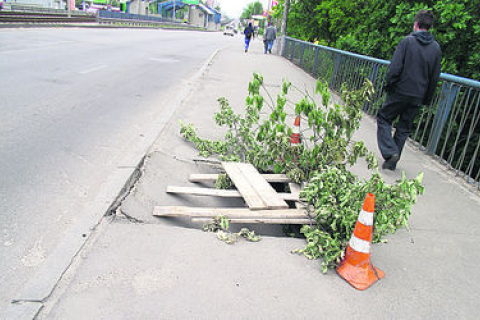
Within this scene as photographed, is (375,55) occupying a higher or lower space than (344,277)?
higher

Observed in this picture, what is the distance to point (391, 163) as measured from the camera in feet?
18.0

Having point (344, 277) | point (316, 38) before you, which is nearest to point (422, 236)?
point (344, 277)

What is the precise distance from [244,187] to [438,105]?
3814 millimetres

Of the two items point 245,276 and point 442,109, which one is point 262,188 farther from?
point 442,109

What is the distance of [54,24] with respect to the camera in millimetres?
28875

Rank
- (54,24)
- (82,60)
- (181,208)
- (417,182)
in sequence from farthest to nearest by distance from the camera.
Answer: (54,24) → (82,60) → (181,208) → (417,182)

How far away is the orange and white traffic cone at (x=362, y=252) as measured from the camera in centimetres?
293

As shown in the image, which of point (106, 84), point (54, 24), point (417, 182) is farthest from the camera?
point (54, 24)

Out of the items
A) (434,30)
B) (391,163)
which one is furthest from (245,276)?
(434,30)

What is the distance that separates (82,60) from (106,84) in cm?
423

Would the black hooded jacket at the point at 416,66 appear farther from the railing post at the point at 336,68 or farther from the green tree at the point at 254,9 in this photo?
the green tree at the point at 254,9

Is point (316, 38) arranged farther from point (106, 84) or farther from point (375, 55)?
point (106, 84)

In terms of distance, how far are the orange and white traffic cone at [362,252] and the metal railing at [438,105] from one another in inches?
82.9

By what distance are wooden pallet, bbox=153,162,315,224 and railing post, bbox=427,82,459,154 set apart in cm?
307
